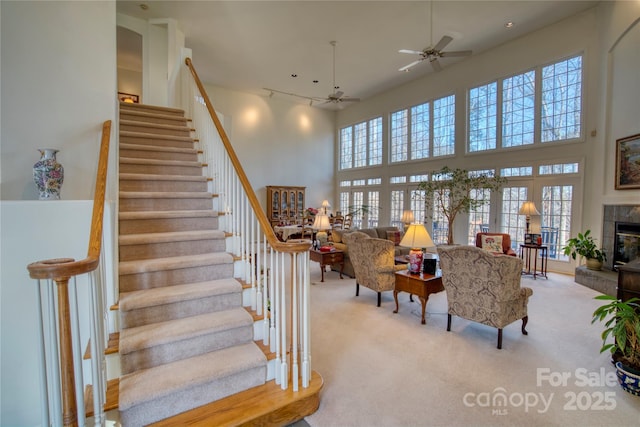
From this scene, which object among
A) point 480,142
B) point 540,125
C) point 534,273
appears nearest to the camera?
point 534,273

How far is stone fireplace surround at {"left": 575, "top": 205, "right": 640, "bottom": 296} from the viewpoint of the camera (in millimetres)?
4762

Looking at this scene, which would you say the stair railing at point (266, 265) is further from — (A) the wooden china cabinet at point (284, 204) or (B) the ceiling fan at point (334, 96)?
(A) the wooden china cabinet at point (284, 204)

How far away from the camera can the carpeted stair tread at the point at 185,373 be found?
1.84 meters

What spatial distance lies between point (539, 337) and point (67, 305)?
423 centimetres

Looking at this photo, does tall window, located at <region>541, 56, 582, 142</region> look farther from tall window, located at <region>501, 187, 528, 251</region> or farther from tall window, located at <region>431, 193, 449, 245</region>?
tall window, located at <region>431, 193, 449, 245</region>

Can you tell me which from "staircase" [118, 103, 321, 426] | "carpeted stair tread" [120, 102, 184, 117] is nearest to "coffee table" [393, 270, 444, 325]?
"staircase" [118, 103, 321, 426]

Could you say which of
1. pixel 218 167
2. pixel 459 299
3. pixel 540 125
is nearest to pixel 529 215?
pixel 540 125

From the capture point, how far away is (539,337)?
3365mm

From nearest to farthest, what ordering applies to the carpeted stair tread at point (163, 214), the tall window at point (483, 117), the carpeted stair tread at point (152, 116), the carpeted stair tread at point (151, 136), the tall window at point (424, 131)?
the carpeted stair tread at point (163, 214) → the carpeted stair tread at point (151, 136) → the carpeted stair tread at point (152, 116) → the tall window at point (483, 117) → the tall window at point (424, 131)

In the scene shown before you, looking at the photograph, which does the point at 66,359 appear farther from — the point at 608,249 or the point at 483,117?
the point at 483,117

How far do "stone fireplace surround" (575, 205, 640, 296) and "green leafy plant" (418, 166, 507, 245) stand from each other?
2.19 metres

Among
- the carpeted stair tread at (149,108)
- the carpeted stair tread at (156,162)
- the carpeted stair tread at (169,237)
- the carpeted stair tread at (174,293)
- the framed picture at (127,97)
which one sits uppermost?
the framed picture at (127,97)

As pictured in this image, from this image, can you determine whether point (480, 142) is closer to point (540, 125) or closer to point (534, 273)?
point (540, 125)

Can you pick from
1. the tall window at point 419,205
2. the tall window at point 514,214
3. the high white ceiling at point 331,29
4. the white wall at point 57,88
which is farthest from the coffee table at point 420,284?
the tall window at point 419,205
